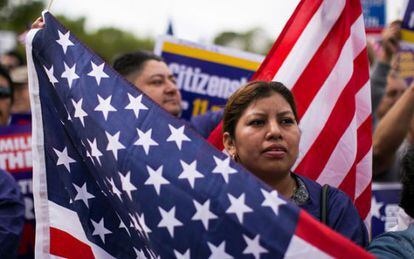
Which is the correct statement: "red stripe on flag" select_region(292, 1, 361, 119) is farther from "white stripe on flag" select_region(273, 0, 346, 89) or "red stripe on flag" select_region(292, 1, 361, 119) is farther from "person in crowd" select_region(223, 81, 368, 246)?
"person in crowd" select_region(223, 81, 368, 246)

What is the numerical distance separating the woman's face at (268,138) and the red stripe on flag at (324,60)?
0.82 m

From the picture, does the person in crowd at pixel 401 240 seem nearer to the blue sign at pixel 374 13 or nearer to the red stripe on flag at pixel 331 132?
the red stripe on flag at pixel 331 132

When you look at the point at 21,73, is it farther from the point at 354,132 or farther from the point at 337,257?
the point at 337,257

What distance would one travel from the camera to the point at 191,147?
2652 mm

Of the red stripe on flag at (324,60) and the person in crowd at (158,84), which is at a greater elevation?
the red stripe on flag at (324,60)

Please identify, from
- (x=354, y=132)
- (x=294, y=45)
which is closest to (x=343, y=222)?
(x=354, y=132)

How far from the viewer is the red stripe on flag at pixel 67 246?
9.86 feet

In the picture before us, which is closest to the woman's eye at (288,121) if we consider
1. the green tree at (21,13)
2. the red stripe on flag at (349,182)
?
the red stripe on flag at (349,182)

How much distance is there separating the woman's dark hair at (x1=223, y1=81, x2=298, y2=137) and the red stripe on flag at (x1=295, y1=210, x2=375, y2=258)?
0.75 m

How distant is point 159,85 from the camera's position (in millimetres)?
4914

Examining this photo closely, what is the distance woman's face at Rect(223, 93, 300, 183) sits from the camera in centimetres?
287

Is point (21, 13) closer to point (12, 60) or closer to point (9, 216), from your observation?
point (12, 60)

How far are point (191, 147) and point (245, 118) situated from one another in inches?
16.3

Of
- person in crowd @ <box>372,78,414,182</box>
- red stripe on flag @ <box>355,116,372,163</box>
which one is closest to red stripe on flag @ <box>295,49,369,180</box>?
red stripe on flag @ <box>355,116,372,163</box>
